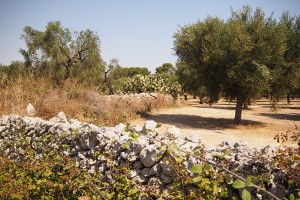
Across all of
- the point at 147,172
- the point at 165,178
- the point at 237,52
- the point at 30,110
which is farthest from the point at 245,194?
the point at 237,52

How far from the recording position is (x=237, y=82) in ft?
47.1

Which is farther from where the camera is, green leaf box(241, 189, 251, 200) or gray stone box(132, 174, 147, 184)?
gray stone box(132, 174, 147, 184)

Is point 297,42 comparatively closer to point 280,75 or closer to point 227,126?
point 280,75

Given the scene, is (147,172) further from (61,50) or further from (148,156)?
(61,50)

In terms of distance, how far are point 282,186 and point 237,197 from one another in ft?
2.14

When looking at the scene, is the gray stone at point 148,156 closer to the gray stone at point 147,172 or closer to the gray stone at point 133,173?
the gray stone at point 147,172

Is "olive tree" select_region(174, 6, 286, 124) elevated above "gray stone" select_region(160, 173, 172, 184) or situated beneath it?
elevated above

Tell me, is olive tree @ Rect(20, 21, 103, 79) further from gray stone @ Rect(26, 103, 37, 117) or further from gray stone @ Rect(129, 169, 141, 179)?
gray stone @ Rect(129, 169, 141, 179)

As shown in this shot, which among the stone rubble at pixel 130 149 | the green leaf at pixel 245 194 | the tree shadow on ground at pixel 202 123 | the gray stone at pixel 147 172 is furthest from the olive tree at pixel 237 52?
the green leaf at pixel 245 194

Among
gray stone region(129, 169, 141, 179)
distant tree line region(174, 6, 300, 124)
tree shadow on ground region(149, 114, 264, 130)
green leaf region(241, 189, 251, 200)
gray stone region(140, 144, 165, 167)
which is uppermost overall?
distant tree line region(174, 6, 300, 124)

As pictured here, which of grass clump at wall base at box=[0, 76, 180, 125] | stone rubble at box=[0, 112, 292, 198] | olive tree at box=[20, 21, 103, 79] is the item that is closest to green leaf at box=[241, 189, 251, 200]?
stone rubble at box=[0, 112, 292, 198]

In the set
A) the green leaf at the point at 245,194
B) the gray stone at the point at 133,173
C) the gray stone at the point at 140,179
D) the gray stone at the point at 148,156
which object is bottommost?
the gray stone at the point at 140,179

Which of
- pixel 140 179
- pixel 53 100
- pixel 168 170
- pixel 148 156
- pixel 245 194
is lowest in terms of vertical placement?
pixel 140 179

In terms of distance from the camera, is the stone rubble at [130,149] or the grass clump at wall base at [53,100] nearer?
the stone rubble at [130,149]
